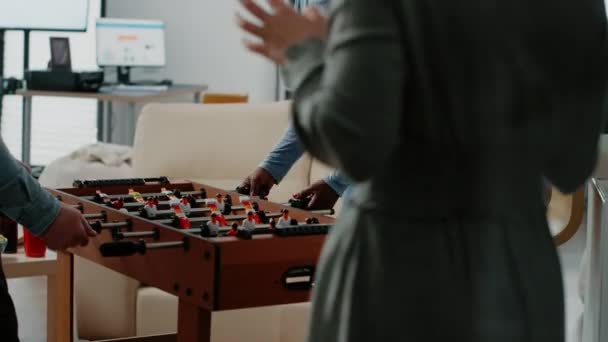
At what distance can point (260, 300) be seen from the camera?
2.62 m

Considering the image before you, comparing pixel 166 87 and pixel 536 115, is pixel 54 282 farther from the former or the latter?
pixel 166 87

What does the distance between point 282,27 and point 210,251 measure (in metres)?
0.97

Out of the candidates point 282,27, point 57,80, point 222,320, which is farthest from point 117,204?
point 57,80

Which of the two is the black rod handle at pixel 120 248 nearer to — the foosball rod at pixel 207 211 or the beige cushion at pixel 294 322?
the foosball rod at pixel 207 211

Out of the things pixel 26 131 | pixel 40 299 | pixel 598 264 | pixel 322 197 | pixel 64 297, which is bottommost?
pixel 40 299

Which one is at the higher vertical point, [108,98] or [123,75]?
[123,75]

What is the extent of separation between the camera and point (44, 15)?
25.4ft

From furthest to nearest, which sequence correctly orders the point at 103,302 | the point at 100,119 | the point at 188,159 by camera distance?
1. the point at 100,119
2. the point at 188,159
3. the point at 103,302

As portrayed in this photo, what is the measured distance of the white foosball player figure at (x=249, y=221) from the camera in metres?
2.71

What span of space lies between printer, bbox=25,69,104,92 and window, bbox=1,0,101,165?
2.89 feet

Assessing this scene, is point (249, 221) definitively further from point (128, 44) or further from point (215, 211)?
point (128, 44)

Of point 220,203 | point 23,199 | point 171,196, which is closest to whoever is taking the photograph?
point 23,199

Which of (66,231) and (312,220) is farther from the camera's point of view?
(312,220)

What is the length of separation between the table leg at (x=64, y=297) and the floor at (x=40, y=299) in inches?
46.1
